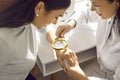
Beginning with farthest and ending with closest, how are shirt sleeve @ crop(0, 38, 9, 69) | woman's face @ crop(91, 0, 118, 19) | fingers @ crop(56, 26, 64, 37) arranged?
fingers @ crop(56, 26, 64, 37), woman's face @ crop(91, 0, 118, 19), shirt sleeve @ crop(0, 38, 9, 69)

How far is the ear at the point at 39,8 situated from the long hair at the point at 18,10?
0.01m

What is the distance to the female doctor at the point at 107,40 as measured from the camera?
103cm

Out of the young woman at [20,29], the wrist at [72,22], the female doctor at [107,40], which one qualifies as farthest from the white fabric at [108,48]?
the young woman at [20,29]

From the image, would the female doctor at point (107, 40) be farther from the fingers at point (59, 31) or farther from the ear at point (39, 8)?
the ear at point (39, 8)

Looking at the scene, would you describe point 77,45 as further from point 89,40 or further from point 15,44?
point 15,44

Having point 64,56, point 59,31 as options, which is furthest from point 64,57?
point 59,31

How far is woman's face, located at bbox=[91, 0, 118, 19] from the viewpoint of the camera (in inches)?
39.9

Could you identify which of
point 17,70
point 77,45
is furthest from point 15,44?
point 77,45

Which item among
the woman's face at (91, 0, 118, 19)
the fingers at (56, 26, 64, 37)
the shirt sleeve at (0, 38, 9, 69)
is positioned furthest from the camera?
the fingers at (56, 26, 64, 37)

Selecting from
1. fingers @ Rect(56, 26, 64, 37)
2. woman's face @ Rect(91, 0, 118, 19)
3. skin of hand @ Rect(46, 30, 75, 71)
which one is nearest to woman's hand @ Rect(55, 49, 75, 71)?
skin of hand @ Rect(46, 30, 75, 71)

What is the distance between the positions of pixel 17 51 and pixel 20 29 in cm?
12

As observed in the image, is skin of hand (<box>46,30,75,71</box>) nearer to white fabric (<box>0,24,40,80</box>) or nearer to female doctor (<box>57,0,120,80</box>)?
female doctor (<box>57,0,120,80</box>)

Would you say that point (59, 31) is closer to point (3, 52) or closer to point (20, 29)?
point (20, 29)

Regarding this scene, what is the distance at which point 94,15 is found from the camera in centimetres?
134
